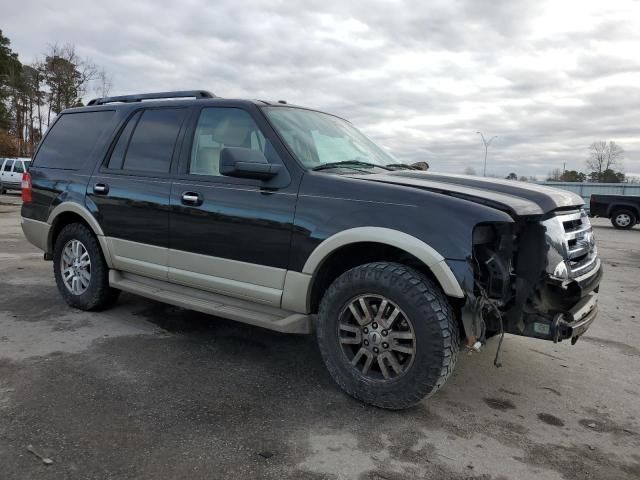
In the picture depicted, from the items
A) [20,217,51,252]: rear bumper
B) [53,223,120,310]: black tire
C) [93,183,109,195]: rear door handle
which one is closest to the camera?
[93,183,109,195]: rear door handle

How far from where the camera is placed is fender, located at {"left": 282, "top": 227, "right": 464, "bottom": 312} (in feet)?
9.80

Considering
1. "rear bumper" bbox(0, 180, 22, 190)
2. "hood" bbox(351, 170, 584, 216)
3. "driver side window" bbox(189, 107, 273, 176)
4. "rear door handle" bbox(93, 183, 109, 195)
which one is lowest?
"rear bumper" bbox(0, 180, 22, 190)

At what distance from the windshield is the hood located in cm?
39

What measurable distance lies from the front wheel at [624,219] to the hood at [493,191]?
17351mm

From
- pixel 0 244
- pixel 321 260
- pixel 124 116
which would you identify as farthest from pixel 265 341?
pixel 0 244

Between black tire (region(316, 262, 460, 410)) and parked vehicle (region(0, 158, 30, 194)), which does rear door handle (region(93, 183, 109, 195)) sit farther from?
parked vehicle (region(0, 158, 30, 194))

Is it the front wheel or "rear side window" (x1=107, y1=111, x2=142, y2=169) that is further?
the front wheel

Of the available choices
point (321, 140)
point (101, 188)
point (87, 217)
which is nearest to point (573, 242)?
point (321, 140)

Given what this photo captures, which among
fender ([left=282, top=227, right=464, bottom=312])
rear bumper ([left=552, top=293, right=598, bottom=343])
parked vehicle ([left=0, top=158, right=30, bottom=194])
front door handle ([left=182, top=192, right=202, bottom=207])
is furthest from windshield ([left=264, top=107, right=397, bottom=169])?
parked vehicle ([left=0, top=158, right=30, bottom=194])

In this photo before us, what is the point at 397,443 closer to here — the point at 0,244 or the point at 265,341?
the point at 265,341

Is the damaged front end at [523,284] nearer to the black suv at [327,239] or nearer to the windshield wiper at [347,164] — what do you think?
the black suv at [327,239]

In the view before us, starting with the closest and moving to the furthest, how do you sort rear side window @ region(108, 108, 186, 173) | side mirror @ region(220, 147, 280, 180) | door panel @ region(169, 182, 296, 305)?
side mirror @ region(220, 147, 280, 180) → door panel @ region(169, 182, 296, 305) → rear side window @ region(108, 108, 186, 173)

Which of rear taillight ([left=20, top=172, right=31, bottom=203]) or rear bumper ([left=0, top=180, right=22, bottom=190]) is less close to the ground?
rear taillight ([left=20, top=172, right=31, bottom=203])

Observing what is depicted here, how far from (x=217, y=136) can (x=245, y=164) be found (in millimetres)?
782
